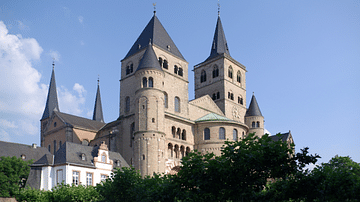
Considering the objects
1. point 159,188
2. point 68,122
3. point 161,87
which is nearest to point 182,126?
point 161,87

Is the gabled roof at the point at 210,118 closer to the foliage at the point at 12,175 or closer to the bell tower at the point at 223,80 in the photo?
the bell tower at the point at 223,80

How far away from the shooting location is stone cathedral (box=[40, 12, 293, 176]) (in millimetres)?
53031

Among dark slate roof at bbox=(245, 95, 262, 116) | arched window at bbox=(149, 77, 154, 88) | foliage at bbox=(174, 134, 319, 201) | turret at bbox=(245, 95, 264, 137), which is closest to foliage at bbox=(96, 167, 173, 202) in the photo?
foliage at bbox=(174, 134, 319, 201)

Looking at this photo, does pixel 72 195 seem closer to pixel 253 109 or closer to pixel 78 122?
pixel 78 122

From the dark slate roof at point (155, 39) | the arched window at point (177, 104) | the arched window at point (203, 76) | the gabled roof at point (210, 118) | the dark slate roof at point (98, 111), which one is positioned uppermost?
the dark slate roof at point (155, 39)

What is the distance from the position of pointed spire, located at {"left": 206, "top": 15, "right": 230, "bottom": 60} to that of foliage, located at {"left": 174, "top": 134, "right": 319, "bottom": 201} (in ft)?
183

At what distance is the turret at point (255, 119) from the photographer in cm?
7634

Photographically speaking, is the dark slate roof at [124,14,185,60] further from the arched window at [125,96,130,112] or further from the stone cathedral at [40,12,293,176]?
the arched window at [125,96,130,112]

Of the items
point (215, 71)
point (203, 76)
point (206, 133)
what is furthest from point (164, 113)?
point (203, 76)

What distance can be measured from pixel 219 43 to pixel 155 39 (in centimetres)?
2177

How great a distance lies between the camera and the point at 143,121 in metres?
52.8

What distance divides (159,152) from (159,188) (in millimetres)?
25267

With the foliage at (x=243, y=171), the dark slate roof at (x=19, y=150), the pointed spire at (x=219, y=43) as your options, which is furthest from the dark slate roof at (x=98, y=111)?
the foliage at (x=243, y=171)

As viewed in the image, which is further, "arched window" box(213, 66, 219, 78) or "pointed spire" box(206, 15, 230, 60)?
"pointed spire" box(206, 15, 230, 60)
